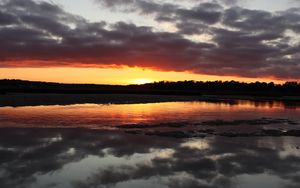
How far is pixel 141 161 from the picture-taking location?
13.7 m

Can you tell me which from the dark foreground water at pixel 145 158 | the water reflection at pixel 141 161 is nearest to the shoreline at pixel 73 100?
the dark foreground water at pixel 145 158

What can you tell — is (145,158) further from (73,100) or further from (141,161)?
(73,100)

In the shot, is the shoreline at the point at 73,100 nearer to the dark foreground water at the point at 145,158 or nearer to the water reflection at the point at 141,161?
the dark foreground water at the point at 145,158

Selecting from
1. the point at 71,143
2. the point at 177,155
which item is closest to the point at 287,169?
the point at 177,155

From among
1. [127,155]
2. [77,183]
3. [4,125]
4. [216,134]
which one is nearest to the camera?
→ [77,183]

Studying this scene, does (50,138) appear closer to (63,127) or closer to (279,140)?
(63,127)

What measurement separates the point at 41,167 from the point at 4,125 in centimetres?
1212

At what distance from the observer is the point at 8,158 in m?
13.5

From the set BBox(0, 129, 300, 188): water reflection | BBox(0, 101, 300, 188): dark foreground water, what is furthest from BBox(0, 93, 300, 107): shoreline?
BBox(0, 129, 300, 188): water reflection

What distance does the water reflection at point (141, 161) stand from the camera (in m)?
10.9

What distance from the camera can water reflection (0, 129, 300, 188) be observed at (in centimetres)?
1089

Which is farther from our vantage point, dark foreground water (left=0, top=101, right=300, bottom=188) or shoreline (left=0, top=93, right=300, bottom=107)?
shoreline (left=0, top=93, right=300, bottom=107)

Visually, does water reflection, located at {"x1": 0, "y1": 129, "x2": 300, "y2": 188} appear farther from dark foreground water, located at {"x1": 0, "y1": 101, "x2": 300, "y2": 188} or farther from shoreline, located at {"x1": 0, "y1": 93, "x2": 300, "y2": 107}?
shoreline, located at {"x1": 0, "y1": 93, "x2": 300, "y2": 107}

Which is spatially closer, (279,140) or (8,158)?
(8,158)
